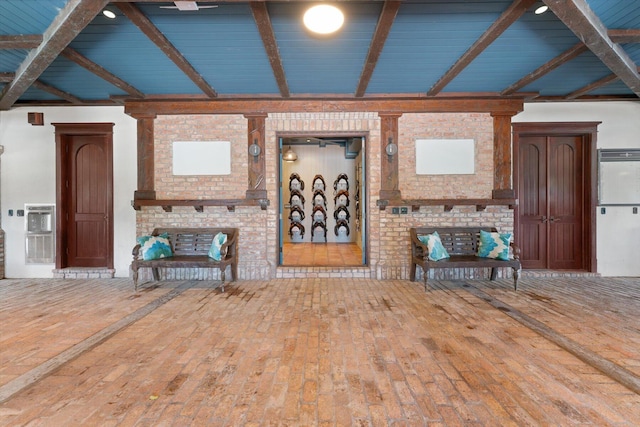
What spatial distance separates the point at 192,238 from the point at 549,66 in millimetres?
5869

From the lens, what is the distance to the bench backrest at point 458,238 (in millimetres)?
5609

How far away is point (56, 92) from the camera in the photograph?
17.3 feet

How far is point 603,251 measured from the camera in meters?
5.91

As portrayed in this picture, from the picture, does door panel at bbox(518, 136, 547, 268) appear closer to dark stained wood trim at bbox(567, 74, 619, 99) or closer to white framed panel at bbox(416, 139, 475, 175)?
dark stained wood trim at bbox(567, 74, 619, 99)

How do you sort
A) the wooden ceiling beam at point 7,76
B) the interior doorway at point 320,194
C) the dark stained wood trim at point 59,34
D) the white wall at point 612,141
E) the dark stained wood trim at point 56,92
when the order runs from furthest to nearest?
the interior doorway at point 320,194 < the white wall at point 612,141 < the dark stained wood trim at point 56,92 < the wooden ceiling beam at point 7,76 < the dark stained wood trim at point 59,34

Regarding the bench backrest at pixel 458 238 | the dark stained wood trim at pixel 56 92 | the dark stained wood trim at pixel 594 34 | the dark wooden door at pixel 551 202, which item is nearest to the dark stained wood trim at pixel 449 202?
the bench backrest at pixel 458 238

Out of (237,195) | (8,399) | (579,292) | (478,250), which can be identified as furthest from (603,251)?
(8,399)

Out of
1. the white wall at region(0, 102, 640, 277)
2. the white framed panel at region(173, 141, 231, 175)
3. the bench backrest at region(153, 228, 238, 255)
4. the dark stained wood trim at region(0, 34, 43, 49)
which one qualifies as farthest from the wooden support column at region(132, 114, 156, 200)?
the dark stained wood trim at region(0, 34, 43, 49)

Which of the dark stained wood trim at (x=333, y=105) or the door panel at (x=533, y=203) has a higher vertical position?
the dark stained wood trim at (x=333, y=105)

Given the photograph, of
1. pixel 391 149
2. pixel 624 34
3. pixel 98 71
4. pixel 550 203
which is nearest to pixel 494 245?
pixel 550 203

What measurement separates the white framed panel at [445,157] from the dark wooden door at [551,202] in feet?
3.56

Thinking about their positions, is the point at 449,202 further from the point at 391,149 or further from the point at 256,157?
the point at 256,157

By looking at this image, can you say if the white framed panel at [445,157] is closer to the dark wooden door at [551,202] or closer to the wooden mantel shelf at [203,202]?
the dark wooden door at [551,202]

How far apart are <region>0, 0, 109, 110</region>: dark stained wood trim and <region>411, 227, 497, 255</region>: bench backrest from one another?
4954 millimetres
